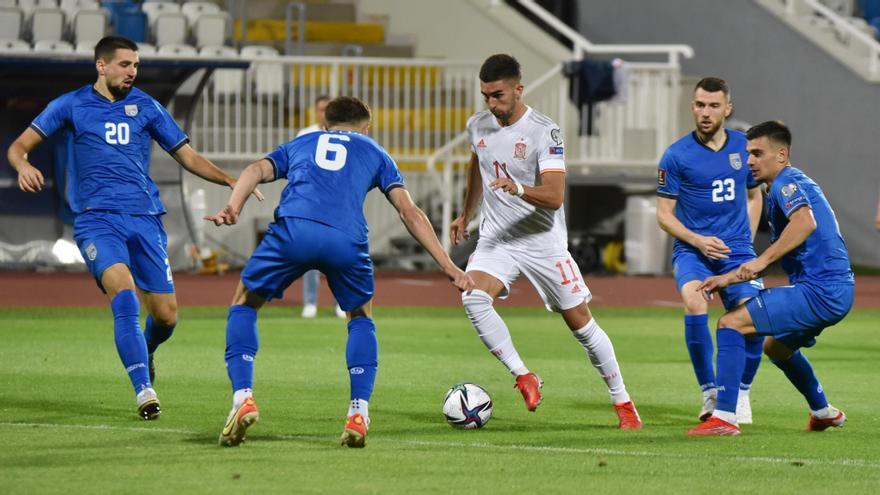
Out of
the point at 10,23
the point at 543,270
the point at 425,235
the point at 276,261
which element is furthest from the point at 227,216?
the point at 10,23

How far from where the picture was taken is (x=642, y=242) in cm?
2594

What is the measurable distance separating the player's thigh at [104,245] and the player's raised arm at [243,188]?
59.3 inches

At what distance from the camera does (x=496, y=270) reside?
33.9ft

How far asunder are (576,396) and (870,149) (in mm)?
17683

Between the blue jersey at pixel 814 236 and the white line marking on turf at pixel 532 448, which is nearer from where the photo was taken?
the white line marking on turf at pixel 532 448

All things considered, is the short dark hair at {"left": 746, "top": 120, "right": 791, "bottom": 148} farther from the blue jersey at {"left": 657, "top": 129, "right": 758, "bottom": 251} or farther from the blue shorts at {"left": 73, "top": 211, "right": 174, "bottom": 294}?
the blue shorts at {"left": 73, "top": 211, "right": 174, "bottom": 294}

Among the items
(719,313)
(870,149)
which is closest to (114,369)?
(719,313)

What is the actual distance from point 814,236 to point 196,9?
58.8ft

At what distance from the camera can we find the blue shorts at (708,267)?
10633 mm

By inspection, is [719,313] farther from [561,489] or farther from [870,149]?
[561,489]

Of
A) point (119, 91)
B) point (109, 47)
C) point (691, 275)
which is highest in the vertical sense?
point (109, 47)

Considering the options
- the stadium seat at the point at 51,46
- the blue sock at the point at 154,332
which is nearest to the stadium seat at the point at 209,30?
the stadium seat at the point at 51,46

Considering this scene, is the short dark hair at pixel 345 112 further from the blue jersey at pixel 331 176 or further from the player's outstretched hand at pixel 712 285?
the player's outstretched hand at pixel 712 285

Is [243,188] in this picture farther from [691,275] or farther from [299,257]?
[691,275]
